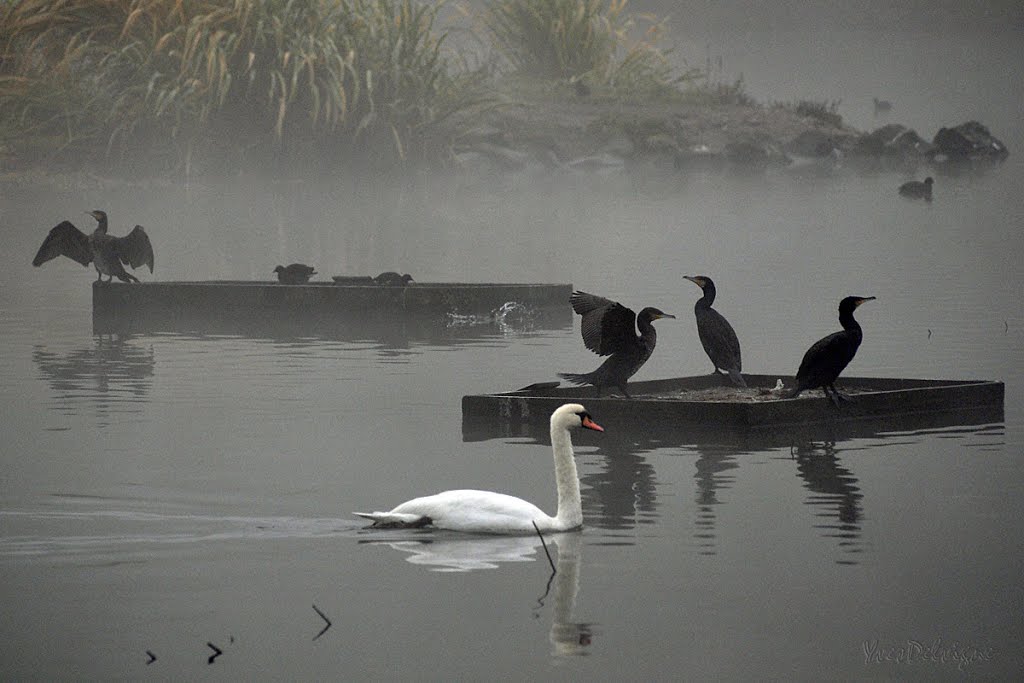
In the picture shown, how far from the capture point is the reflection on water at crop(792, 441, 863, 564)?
12.7m

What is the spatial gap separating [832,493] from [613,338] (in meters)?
3.35

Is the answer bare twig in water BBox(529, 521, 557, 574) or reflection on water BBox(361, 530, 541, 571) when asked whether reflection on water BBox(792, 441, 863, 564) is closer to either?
bare twig in water BBox(529, 521, 557, 574)

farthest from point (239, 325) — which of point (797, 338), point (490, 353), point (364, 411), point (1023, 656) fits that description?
point (1023, 656)

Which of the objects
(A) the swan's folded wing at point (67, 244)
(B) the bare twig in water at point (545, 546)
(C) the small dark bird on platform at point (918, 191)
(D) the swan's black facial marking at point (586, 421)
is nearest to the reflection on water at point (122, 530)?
(B) the bare twig in water at point (545, 546)

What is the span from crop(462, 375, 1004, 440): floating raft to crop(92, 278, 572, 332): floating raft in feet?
31.2

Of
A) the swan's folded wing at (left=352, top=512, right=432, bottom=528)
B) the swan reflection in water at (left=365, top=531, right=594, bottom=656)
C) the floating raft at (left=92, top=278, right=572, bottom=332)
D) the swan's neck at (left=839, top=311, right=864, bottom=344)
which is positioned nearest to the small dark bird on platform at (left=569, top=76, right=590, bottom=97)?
the floating raft at (left=92, top=278, right=572, bottom=332)

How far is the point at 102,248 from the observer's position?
2948 centimetres

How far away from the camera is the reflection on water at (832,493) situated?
1271 cm

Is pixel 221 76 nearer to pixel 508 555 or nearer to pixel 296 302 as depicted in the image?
pixel 296 302

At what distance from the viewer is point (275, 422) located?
58.5 feet

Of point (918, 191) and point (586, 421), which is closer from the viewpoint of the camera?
point (586, 421)

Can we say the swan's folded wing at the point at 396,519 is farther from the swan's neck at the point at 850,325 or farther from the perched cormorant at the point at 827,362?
the swan's neck at the point at 850,325

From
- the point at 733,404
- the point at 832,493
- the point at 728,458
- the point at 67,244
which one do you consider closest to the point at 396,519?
the point at 832,493

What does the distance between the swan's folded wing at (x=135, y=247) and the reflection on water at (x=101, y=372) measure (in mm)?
3337
